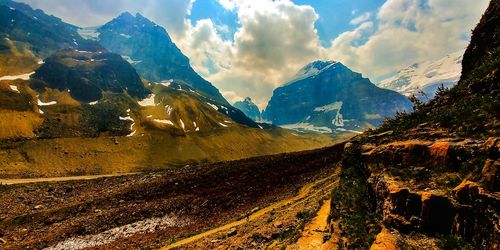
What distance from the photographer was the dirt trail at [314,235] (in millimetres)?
18594

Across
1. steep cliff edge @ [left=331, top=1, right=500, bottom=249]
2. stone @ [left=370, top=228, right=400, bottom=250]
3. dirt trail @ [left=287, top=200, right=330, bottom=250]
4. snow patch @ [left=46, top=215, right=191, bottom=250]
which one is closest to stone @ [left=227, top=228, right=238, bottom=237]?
dirt trail @ [left=287, top=200, right=330, bottom=250]

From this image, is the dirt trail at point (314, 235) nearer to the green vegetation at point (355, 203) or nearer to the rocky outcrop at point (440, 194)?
the green vegetation at point (355, 203)

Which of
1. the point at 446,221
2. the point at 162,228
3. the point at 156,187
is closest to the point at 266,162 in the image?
the point at 156,187

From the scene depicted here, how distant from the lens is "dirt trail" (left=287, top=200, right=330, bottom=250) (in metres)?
18.6

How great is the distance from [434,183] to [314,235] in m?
8.08

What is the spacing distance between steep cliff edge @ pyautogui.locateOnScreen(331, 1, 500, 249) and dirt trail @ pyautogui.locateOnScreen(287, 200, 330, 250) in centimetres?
141

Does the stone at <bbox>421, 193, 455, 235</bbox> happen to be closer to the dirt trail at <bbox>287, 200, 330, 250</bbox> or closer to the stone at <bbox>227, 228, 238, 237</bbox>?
the dirt trail at <bbox>287, 200, 330, 250</bbox>

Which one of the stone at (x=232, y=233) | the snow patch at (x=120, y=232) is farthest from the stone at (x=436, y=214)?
the snow patch at (x=120, y=232)

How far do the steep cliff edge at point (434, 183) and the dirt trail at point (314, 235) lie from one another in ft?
4.63

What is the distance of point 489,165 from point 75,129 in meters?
212

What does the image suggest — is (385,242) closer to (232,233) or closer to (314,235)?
(314,235)

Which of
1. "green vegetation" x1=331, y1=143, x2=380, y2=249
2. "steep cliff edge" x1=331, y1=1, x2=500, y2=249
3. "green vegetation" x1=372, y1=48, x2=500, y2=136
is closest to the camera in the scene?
"steep cliff edge" x1=331, y1=1, x2=500, y2=249

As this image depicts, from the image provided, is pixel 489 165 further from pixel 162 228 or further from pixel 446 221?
pixel 162 228

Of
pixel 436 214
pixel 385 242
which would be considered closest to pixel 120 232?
pixel 385 242
